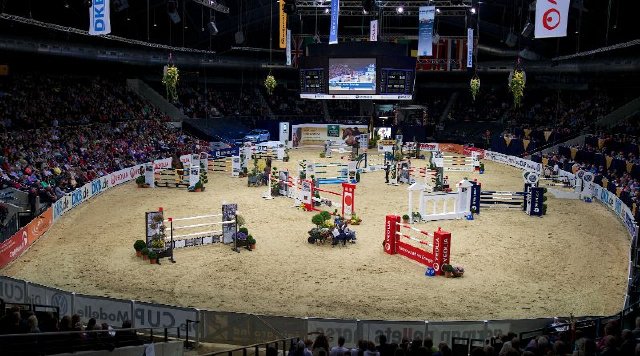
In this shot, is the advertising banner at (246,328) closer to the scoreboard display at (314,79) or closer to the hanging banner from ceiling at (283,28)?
the hanging banner from ceiling at (283,28)

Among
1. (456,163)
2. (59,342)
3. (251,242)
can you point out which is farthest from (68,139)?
(59,342)

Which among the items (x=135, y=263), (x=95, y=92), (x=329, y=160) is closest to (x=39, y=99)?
(x=95, y=92)

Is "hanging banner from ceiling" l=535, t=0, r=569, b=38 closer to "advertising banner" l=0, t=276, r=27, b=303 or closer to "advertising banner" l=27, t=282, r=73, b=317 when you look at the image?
"advertising banner" l=27, t=282, r=73, b=317

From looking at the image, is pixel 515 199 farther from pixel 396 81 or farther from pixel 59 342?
pixel 59 342

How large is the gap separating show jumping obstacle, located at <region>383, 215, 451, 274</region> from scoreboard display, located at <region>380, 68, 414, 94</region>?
87.9ft

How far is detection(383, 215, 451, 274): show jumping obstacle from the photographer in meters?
19.5

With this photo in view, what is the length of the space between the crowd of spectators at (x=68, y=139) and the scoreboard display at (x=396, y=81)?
16.4m

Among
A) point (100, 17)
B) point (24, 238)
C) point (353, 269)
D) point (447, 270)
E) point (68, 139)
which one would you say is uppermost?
point (100, 17)

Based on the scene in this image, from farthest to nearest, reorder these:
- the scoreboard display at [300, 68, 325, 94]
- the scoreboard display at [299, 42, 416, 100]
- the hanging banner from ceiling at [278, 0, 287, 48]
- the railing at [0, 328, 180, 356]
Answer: the scoreboard display at [300, 68, 325, 94], the scoreboard display at [299, 42, 416, 100], the hanging banner from ceiling at [278, 0, 287, 48], the railing at [0, 328, 180, 356]

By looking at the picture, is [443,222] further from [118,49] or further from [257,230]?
[118,49]

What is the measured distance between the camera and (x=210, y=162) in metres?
47.7

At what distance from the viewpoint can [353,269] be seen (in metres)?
20.0

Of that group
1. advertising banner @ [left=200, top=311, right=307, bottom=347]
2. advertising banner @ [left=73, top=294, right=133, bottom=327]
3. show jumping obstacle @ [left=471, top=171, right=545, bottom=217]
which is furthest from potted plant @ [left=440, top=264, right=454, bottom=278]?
advertising banner @ [left=73, top=294, right=133, bottom=327]

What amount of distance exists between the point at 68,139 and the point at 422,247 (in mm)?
25117
